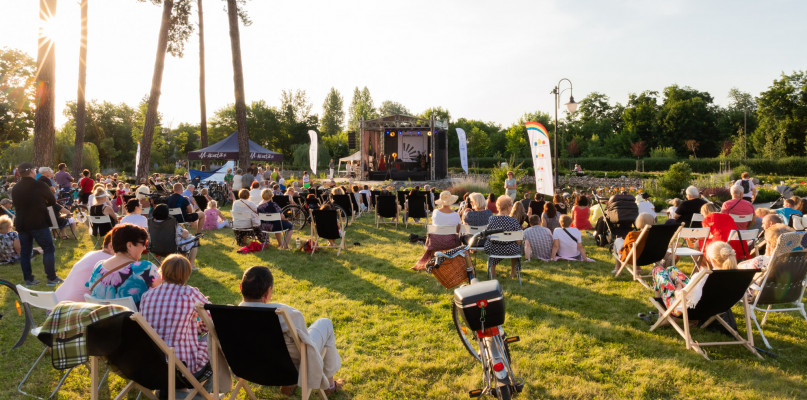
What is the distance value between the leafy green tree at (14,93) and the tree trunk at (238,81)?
80.0 feet

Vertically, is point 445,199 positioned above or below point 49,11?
below

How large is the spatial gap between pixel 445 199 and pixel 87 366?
430cm

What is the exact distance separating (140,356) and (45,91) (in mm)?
9834

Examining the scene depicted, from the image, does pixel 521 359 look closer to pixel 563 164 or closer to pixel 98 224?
pixel 98 224

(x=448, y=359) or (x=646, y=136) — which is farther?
(x=646, y=136)

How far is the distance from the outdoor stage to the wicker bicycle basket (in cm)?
1753

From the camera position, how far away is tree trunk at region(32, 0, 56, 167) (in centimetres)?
923

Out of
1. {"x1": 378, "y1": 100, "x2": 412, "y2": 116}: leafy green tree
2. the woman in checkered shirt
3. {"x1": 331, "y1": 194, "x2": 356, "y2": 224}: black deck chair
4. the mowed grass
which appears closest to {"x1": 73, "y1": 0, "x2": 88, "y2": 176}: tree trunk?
{"x1": 331, "y1": 194, "x2": 356, "y2": 224}: black deck chair

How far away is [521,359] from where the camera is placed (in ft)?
11.5

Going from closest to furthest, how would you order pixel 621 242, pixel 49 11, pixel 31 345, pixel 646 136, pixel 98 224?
pixel 31 345 < pixel 621 242 < pixel 98 224 < pixel 49 11 < pixel 646 136

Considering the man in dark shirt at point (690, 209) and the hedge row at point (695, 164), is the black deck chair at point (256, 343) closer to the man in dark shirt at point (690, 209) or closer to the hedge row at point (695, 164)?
the man in dark shirt at point (690, 209)

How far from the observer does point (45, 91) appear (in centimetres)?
960

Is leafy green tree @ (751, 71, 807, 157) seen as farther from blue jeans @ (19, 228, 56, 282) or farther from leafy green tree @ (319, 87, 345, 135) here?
leafy green tree @ (319, 87, 345, 135)

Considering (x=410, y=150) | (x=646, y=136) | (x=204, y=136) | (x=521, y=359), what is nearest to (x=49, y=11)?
(x=521, y=359)
